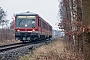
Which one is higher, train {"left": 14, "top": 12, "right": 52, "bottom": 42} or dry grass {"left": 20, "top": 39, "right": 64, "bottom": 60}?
train {"left": 14, "top": 12, "right": 52, "bottom": 42}

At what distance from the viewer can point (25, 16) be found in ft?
84.1

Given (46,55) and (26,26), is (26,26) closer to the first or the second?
(26,26)

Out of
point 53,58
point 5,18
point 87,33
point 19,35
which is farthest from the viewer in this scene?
point 5,18

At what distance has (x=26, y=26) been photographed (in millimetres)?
24891

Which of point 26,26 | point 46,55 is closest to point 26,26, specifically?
point 26,26

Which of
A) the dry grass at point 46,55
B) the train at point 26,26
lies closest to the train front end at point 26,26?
the train at point 26,26

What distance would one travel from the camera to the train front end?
24.7 metres

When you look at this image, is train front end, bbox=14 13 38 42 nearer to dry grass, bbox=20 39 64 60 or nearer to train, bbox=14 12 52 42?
train, bbox=14 12 52 42

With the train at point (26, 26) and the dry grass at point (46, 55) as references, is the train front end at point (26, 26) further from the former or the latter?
the dry grass at point (46, 55)

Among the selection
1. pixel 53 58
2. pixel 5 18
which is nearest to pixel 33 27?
pixel 53 58

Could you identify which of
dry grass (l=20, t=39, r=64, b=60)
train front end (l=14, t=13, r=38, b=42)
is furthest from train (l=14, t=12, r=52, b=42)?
dry grass (l=20, t=39, r=64, b=60)

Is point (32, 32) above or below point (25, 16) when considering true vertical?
below

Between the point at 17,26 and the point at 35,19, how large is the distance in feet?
6.91

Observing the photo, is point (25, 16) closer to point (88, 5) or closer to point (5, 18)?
point (88, 5)
